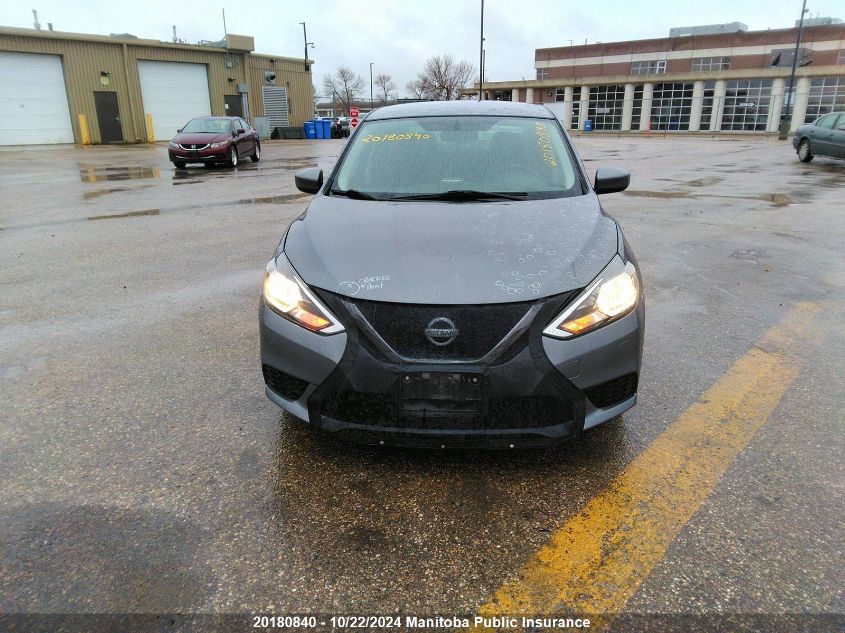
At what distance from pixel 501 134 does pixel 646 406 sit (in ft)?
6.23

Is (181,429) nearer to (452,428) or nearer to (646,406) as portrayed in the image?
(452,428)

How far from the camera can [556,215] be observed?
119 inches

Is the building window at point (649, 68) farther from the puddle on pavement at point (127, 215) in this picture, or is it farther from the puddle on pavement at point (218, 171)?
the puddle on pavement at point (127, 215)

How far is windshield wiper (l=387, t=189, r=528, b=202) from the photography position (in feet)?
10.9

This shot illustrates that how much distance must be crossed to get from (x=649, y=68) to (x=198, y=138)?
66.4 meters

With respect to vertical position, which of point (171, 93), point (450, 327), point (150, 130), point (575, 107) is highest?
point (171, 93)

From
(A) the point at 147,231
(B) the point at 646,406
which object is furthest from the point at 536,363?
(A) the point at 147,231

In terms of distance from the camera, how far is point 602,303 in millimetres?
2455

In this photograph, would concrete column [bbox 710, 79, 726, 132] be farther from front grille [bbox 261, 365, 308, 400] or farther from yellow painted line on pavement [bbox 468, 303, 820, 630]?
front grille [bbox 261, 365, 308, 400]

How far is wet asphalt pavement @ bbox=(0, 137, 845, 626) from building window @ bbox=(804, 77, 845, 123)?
58.3 m

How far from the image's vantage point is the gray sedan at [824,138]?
16516 millimetres

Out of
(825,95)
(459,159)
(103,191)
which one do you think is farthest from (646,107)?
(459,159)

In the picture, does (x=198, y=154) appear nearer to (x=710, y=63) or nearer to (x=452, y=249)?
(x=452, y=249)

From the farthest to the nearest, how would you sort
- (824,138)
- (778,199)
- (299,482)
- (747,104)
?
(747,104) → (824,138) → (778,199) → (299,482)
